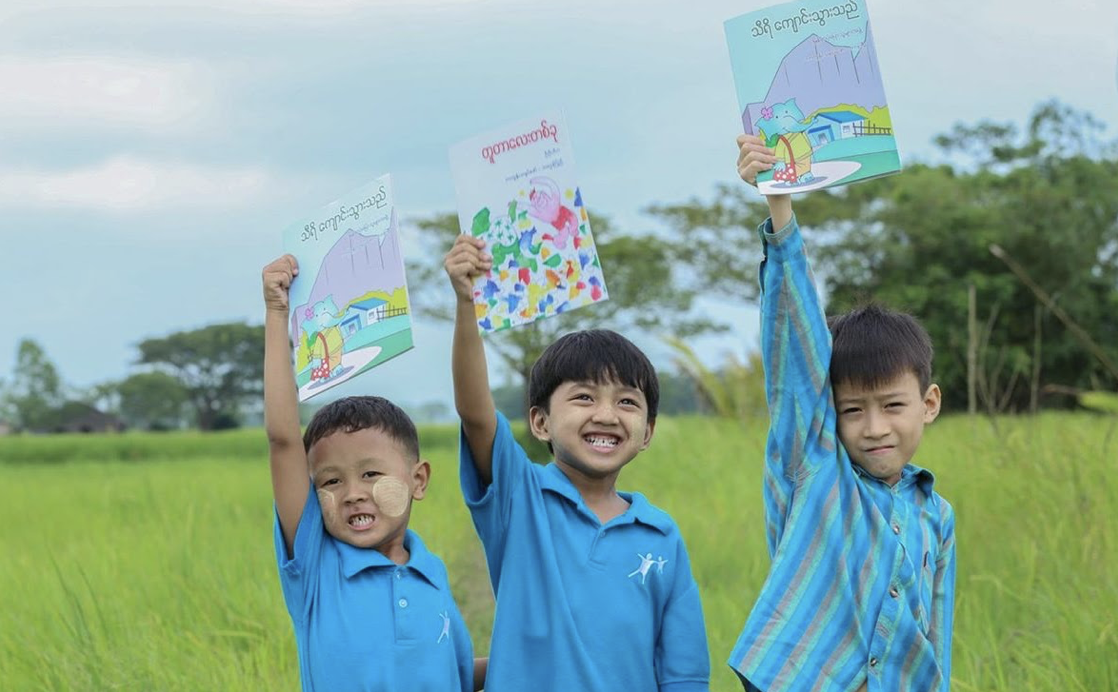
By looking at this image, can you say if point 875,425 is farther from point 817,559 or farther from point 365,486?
point 365,486

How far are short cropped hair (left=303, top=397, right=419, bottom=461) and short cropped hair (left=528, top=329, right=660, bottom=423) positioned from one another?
28 centimetres

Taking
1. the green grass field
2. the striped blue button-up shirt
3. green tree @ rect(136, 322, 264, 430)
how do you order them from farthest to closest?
green tree @ rect(136, 322, 264, 430)
the green grass field
the striped blue button-up shirt

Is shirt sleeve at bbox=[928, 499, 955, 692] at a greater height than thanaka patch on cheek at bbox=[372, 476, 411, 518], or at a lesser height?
lesser

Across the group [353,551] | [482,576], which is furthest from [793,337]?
[482,576]

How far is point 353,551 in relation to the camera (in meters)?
2.38

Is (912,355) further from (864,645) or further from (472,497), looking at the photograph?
(472,497)

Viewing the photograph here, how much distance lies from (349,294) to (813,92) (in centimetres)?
98

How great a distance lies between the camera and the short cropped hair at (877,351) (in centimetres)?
228

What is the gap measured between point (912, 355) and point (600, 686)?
2.81 feet

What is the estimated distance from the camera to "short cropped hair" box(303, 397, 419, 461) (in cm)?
247

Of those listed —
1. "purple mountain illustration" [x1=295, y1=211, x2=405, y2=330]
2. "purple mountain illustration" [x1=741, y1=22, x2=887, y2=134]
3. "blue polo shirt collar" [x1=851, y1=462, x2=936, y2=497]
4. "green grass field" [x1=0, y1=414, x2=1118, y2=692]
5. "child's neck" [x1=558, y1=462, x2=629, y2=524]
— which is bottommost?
"green grass field" [x1=0, y1=414, x2=1118, y2=692]

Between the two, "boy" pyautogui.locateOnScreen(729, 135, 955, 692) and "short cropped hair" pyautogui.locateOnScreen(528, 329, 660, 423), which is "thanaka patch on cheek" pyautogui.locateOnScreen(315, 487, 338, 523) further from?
"boy" pyautogui.locateOnScreen(729, 135, 955, 692)

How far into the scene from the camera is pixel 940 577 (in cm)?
233

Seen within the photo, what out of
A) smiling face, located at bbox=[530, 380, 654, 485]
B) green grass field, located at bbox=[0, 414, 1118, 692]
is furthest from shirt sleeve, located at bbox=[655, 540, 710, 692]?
green grass field, located at bbox=[0, 414, 1118, 692]
